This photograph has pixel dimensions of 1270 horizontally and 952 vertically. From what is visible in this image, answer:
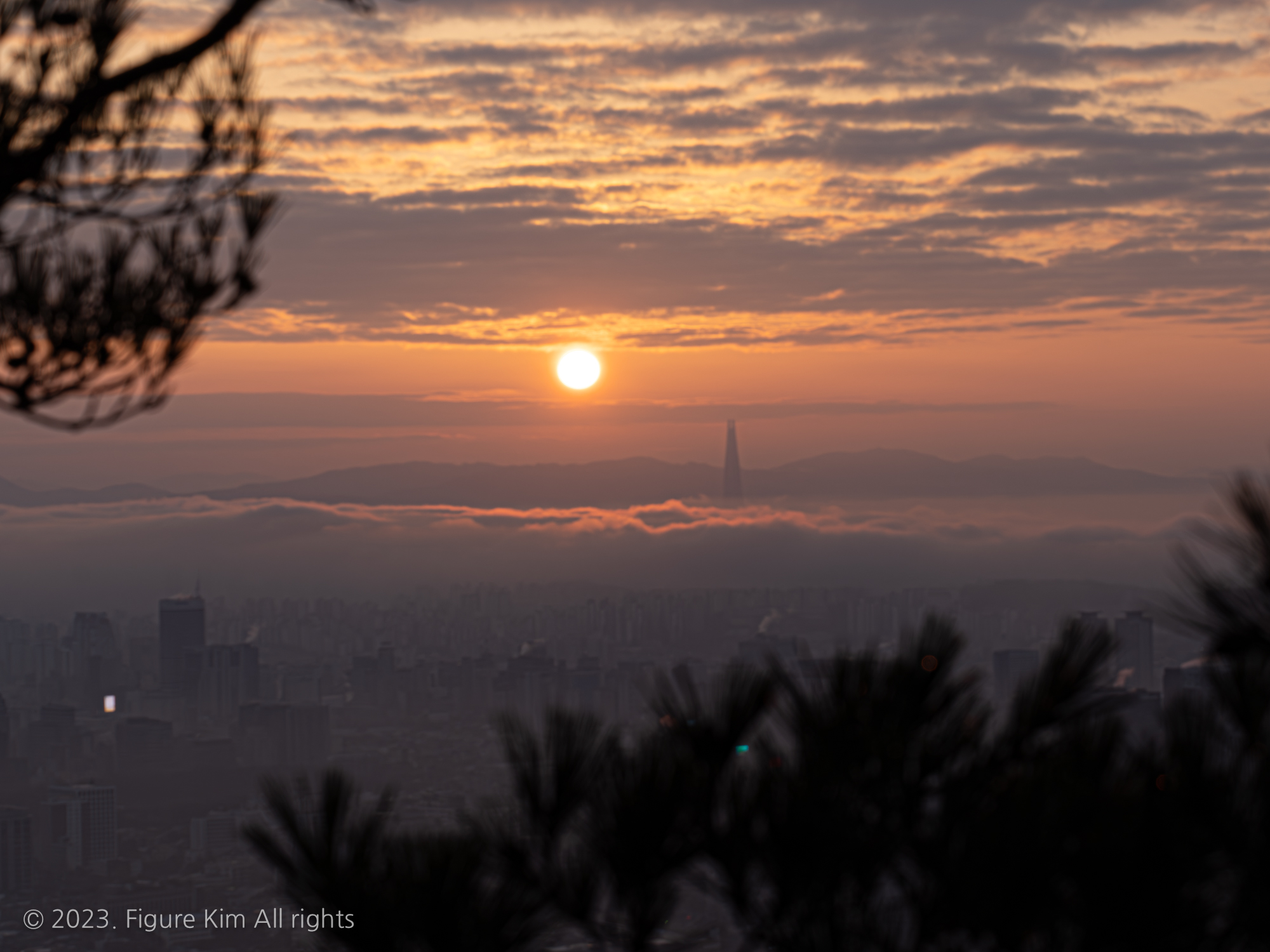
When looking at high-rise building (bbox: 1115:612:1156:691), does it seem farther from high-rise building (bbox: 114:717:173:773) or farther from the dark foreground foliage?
high-rise building (bbox: 114:717:173:773)

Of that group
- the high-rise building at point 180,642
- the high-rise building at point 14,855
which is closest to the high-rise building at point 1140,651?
the high-rise building at point 14,855

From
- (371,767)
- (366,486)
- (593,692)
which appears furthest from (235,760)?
(366,486)

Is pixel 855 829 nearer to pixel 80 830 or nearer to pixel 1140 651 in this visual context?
pixel 1140 651

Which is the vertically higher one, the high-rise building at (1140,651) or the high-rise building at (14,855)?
the high-rise building at (1140,651)

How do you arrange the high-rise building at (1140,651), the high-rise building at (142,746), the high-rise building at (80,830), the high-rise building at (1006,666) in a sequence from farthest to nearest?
the high-rise building at (142,746) → the high-rise building at (80,830) → the high-rise building at (1006,666) → the high-rise building at (1140,651)

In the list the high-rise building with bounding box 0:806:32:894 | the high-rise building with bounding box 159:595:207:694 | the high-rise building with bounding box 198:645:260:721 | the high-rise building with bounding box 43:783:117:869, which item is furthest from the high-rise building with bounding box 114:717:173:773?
the high-rise building with bounding box 0:806:32:894

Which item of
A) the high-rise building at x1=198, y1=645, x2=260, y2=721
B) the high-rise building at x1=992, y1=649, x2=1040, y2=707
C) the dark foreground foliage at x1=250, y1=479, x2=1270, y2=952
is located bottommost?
the dark foreground foliage at x1=250, y1=479, x2=1270, y2=952

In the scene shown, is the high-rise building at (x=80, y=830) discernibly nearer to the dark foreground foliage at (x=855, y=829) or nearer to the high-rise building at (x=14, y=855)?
the high-rise building at (x=14, y=855)

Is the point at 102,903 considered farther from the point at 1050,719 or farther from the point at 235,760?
the point at 1050,719
